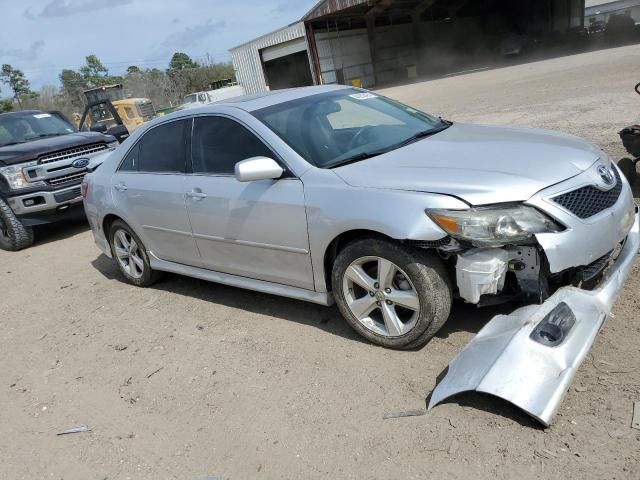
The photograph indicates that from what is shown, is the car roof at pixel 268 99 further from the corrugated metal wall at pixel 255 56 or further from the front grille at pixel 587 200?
the corrugated metal wall at pixel 255 56

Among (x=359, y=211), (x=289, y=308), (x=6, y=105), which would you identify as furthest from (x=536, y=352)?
(x=6, y=105)

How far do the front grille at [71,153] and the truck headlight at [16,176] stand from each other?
0.84 feet

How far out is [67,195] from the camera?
8.33 m

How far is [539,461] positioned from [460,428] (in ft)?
1.33

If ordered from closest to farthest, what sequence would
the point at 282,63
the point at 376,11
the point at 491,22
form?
1. the point at 376,11
2. the point at 282,63
3. the point at 491,22

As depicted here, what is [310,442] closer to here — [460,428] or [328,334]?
[460,428]

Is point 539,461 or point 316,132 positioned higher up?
point 316,132

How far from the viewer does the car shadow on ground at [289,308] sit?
3.71 meters

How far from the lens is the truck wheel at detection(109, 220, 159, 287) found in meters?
5.32

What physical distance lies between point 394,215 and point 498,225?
0.57m

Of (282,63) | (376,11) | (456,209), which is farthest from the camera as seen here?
(282,63)

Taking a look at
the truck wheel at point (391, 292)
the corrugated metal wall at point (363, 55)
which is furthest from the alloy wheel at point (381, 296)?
the corrugated metal wall at point (363, 55)

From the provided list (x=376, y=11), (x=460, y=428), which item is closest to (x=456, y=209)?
(x=460, y=428)

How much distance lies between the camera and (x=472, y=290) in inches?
121
